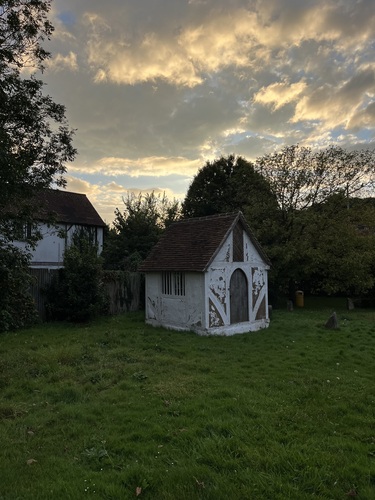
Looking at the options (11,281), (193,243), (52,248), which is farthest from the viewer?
(52,248)

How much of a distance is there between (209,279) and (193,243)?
2.13 meters

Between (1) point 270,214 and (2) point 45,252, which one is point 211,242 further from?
(2) point 45,252

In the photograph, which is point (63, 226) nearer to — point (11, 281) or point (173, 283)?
point (173, 283)

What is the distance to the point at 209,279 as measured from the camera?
44.5 ft

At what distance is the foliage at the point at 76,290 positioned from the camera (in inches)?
631

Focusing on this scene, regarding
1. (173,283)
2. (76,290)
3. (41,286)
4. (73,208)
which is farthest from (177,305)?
(73,208)

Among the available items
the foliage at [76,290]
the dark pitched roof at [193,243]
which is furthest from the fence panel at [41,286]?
the dark pitched roof at [193,243]

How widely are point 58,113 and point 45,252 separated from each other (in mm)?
20588

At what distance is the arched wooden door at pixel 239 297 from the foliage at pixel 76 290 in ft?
20.5

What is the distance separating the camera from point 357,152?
22516mm

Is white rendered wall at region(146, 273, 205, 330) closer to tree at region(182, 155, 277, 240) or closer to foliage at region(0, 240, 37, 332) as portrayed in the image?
foliage at region(0, 240, 37, 332)

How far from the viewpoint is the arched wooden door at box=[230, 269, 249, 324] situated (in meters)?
14.4

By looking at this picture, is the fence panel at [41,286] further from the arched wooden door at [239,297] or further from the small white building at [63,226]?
the small white building at [63,226]

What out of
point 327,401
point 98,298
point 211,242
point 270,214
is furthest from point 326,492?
point 270,214
